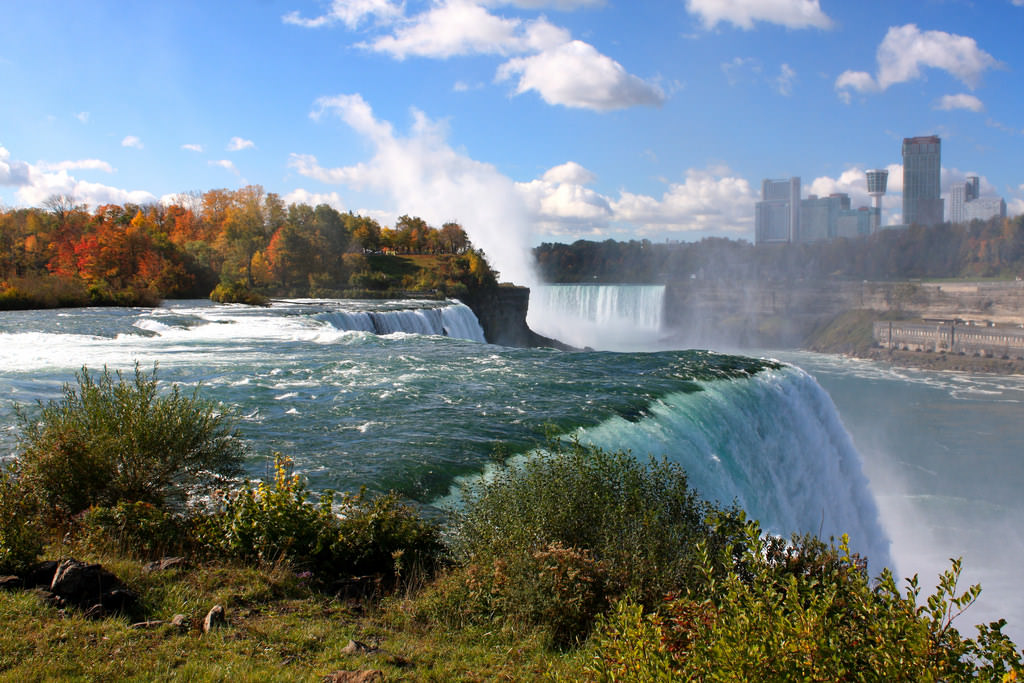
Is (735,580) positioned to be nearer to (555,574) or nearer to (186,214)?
(555,574)

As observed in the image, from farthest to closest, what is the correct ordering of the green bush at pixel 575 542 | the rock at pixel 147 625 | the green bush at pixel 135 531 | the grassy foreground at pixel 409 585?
the green bush at pixel 135 531 < the green bush at pixel 575 542 < the rock at pixel 147 625 < the grassy foreground at pixel 409 585

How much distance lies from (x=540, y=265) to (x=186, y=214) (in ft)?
225

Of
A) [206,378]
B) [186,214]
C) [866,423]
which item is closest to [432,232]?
[186,214]

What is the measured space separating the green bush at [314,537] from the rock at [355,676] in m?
1.54

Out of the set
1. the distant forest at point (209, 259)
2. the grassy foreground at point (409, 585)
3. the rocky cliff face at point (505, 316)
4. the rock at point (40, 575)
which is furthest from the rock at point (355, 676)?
the rocky cliff face at point (505, 316)

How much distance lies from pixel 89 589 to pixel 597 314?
6853cm

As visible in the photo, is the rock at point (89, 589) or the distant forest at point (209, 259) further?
the distant forest at point (209, 259)

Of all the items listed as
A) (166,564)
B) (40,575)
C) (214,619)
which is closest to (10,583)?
(40,575)

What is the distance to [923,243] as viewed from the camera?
107688 mm

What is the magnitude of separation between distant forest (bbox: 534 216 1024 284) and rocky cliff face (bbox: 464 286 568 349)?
5640 centimetres

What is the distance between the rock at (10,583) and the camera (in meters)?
4.37

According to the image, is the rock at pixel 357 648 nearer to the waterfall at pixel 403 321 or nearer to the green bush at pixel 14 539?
the green bush at pixel 14 539

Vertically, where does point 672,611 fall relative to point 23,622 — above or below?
above

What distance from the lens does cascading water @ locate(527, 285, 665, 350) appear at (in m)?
68.8
